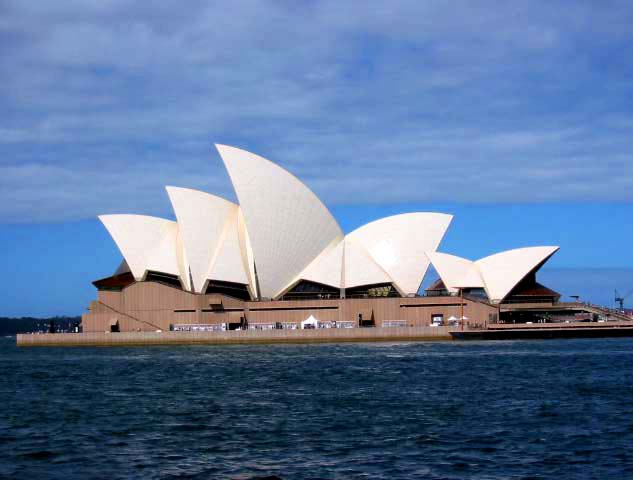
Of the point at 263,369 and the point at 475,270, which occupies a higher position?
the point at 475,270

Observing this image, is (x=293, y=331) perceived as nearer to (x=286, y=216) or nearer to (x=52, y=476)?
(x=286, y=216)

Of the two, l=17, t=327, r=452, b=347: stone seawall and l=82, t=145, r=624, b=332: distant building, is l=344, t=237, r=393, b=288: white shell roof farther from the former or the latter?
l=17, t=327, r=452, b=347: stone seawall

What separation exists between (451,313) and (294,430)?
48423 millimetres

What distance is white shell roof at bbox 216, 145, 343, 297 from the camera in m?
68.0

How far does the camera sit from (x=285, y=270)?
235 feet

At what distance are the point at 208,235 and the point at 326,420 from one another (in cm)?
4765

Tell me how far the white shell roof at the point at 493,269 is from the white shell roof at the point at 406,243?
1.29 metres

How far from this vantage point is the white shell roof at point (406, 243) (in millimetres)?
72625

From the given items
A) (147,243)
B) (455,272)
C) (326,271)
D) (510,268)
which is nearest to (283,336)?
(326,271)

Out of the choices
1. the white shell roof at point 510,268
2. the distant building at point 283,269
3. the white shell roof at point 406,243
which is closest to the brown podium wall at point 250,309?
the distant building at point 283,269

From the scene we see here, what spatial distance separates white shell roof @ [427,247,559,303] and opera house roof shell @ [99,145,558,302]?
0.25ft

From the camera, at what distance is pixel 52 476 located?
17531mm

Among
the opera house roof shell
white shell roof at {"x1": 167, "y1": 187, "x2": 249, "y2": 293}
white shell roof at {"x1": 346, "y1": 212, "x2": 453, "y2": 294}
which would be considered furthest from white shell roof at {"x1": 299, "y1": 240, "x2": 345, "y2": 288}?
white shell roof at {"x1": 167, "y1": 187, "x2": 249, "y2": 293}

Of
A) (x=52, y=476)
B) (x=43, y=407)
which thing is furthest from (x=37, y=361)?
(x=52, y=476)
